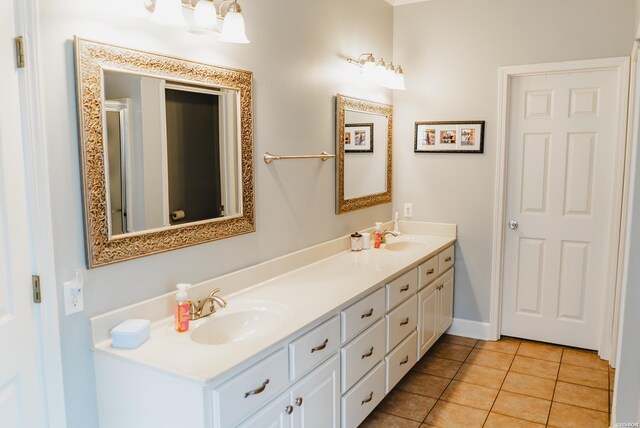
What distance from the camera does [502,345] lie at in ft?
12.8

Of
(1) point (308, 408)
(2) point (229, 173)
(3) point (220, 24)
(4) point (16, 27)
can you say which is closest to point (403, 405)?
(1) point (308, 408)

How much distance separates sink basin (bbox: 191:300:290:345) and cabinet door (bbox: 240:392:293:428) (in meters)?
0.28

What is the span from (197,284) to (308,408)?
2.30ft

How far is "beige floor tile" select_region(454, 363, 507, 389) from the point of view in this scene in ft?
10.8

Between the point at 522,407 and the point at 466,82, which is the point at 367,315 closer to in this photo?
the point at 522,407

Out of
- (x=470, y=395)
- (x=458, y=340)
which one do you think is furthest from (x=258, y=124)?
(x=458, y=340)

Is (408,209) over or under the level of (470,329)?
over

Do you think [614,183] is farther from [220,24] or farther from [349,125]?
[220,24]

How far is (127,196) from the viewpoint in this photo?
6.30 feet

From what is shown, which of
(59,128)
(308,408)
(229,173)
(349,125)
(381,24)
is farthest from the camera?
(381,24)

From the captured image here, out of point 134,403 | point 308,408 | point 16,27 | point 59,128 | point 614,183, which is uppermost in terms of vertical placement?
point 16,27

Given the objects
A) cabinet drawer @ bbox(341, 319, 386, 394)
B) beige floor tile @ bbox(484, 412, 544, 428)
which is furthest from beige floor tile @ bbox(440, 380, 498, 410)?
cabinet drawer @ bbox(341, 319, 386, 394)

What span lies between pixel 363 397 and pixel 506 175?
2.09 m

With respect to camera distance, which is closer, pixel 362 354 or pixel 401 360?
pixel 362 354
